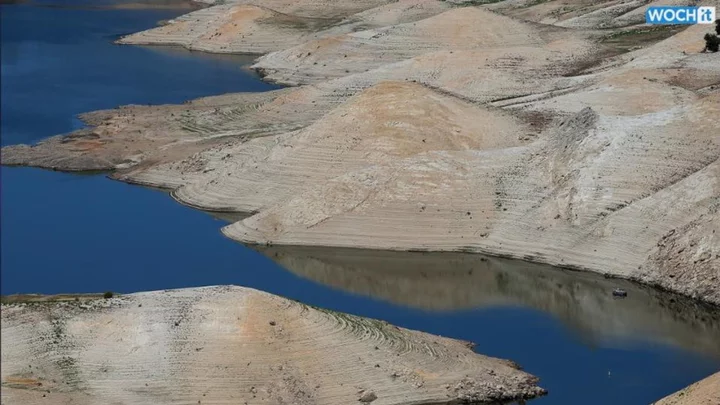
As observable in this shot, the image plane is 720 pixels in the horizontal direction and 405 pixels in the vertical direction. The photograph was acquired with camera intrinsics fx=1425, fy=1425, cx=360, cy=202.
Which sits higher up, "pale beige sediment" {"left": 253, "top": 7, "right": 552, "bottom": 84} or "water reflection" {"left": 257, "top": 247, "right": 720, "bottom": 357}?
"pale beige sediment" {"left": 253, "top": 7, "right": 552, "bottom": 84}

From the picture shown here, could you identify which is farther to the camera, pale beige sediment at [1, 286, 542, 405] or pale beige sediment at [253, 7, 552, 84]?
pale beige sediment at [253, 7, 552, 84]

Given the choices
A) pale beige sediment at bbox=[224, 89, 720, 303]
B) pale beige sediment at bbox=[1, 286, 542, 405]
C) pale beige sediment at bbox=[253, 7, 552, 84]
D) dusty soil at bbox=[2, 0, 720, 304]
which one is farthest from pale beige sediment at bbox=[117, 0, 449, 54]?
pale beige sediment at bbox=[1, 286, 542, 405]

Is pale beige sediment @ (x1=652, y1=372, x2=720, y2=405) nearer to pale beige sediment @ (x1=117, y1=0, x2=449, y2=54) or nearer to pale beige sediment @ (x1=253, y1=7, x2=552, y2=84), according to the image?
pale beige sediment @ (x1=253, y1=7, x2=552, y2=84)

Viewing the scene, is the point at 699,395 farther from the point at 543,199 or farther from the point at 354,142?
the point at 354,142

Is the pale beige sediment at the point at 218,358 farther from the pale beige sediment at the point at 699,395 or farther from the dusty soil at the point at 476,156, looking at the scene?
the dusty soil at the point at 476,156

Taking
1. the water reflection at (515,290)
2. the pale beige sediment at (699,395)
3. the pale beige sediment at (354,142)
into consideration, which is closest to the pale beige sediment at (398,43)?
the pale beige sediment at (354,142)

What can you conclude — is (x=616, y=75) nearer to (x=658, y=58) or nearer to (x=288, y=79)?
(x=658, y=58)
